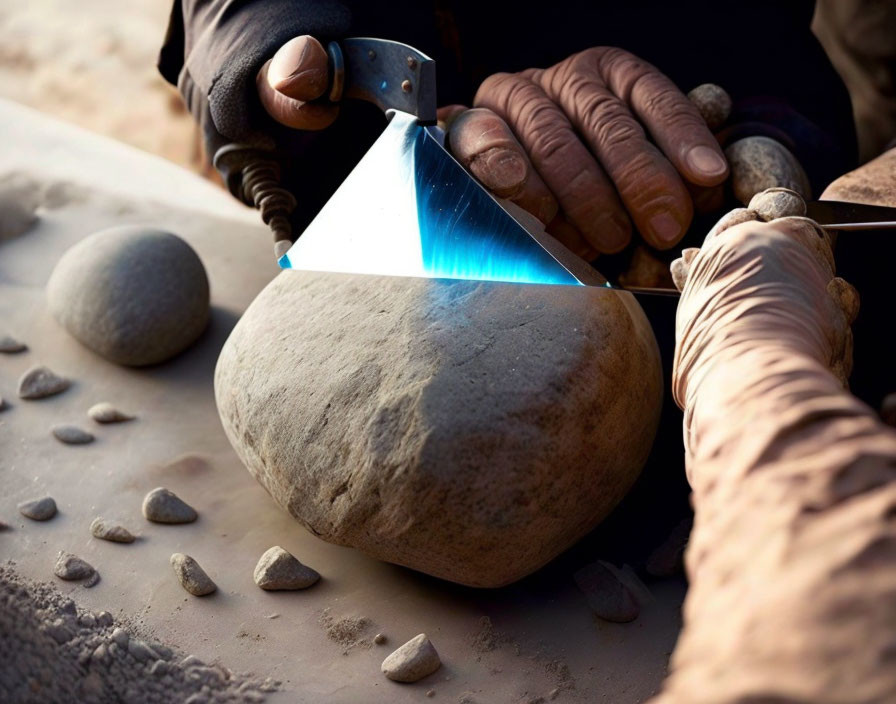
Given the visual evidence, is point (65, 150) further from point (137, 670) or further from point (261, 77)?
point (137, 670)

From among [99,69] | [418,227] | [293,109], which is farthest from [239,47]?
[99,69]

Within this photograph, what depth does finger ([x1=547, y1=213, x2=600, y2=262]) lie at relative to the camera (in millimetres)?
1740

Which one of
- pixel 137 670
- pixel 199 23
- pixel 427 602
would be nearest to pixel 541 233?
pixel 427 602

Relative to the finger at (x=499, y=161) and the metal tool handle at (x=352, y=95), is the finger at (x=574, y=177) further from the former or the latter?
the metal tool handle at (x=352, y=95)

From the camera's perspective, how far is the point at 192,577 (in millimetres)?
1581

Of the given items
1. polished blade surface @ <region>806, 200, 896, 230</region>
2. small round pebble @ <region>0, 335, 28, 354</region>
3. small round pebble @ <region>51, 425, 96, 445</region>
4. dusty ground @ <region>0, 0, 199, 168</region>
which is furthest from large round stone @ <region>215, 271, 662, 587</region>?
dusty ground @ <region>0, 0, 199, 168</region>

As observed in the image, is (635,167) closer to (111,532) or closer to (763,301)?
(763,301)

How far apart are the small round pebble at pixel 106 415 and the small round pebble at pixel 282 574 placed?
2.11ft

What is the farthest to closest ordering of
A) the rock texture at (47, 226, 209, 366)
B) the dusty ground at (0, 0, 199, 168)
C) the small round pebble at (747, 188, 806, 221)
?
the dusty ground at (0, 0, 199, 168), the rock texture at (47, 226, 209, 366), the small round pebble at (747, 188, 806, 221)

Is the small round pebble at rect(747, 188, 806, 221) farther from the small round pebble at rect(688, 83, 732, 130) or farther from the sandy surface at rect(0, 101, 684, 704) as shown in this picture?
the sandy surface at rect(0, 101, 684, 704)

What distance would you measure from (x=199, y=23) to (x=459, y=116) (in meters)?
0.77

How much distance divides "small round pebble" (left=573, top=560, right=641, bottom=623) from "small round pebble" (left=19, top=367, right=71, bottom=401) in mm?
1256

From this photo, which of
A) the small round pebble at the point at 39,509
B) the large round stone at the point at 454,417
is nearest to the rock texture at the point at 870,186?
the large round stone at the point at 454,417

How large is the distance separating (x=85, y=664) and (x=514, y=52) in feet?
5.22
